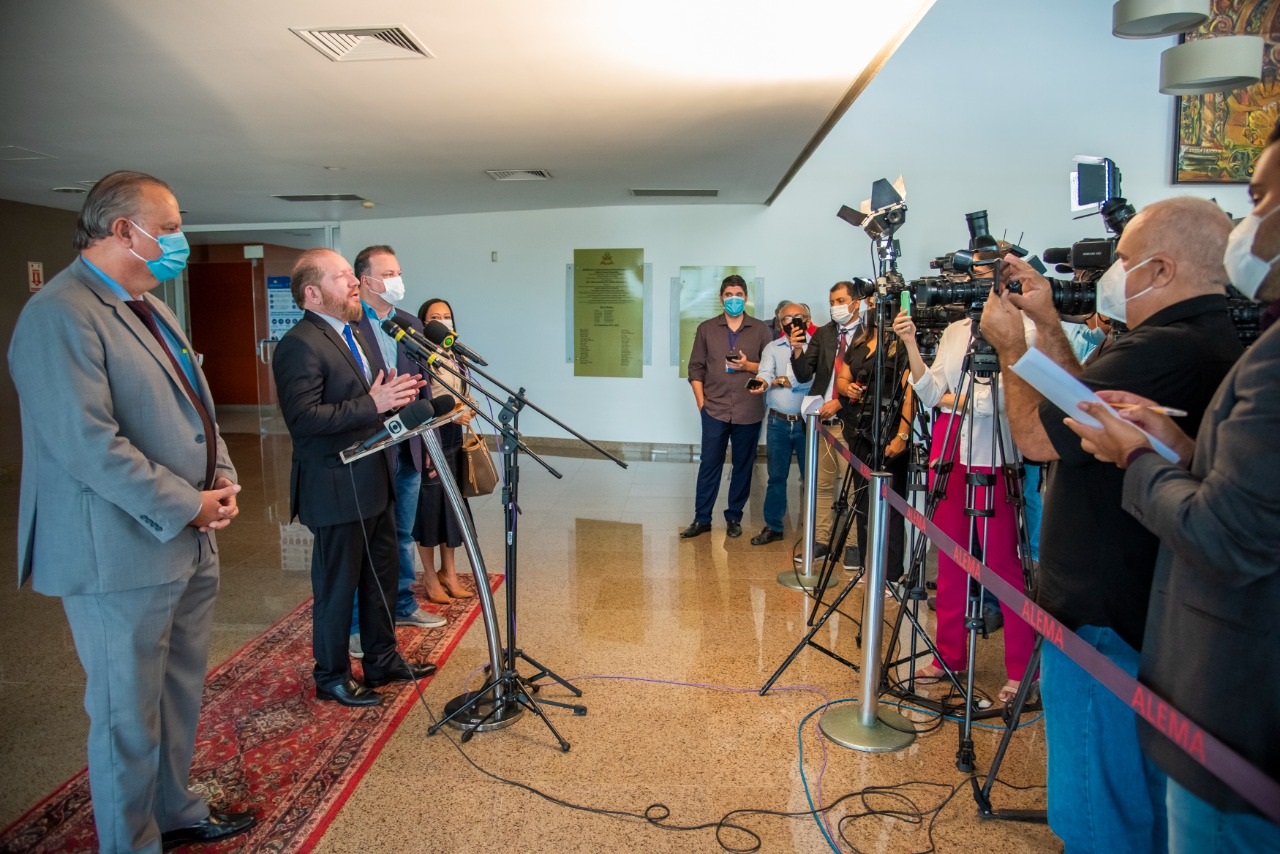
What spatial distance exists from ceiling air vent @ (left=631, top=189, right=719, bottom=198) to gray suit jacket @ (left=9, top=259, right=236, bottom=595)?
526cm

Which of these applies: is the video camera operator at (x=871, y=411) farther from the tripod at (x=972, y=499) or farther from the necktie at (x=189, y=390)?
the necktie at (x=189, y=390)

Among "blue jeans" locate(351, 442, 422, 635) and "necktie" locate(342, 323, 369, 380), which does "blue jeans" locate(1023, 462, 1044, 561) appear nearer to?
"blue jeans" locate(351, 442, 422, 635)

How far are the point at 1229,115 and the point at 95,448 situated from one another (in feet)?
27.9

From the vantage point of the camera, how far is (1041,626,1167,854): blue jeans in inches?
61.6

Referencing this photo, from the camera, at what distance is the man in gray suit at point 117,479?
1601mm

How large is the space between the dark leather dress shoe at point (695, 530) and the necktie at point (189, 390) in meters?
3.18

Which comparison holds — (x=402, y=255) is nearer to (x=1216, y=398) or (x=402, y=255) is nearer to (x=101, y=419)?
(x=101, y=419)

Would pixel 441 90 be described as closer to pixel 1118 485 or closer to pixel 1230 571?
pixel 1118 485

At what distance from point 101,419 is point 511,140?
3675 millimetres

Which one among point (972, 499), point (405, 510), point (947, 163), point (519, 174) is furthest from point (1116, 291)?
point (947, 163)

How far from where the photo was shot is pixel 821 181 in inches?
276

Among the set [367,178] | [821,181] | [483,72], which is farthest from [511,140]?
[821,181]

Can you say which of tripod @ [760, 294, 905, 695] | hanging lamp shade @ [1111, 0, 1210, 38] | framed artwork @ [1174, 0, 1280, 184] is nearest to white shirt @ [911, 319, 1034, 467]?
tripod @ [760, 294, 905, 695]

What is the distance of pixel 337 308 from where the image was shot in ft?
8.55
